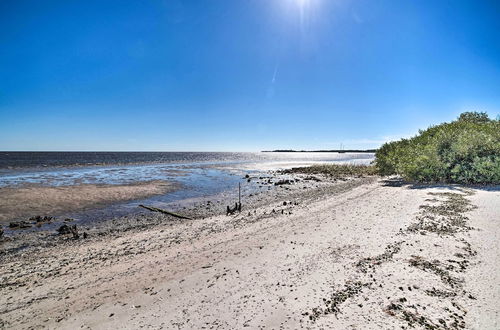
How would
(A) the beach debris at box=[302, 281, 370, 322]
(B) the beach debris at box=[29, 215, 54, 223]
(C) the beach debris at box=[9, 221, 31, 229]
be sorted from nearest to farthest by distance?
(A) the beach debris at box=[302, 281, 370, 322]
(C) the beach debris at box=[9, 221, 31, 229]
(B) the beach debris at box=[29, 215, 54, 223]

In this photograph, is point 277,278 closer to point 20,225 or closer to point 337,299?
point 337,299

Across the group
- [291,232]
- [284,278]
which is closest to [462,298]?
[284,278]

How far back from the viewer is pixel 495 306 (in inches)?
207

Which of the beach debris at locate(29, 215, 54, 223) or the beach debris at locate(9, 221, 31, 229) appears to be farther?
the beach debris at locate(29, 215, 54, 223)

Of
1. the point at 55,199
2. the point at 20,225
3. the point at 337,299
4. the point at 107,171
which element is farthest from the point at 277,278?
the point at 107,171

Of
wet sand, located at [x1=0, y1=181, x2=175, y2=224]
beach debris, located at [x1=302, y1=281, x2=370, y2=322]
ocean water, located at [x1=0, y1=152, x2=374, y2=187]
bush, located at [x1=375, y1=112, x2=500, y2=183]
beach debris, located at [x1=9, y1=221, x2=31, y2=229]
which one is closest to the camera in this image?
beach debris, located at [x1=302, y1=281, x2=370, y2=322]

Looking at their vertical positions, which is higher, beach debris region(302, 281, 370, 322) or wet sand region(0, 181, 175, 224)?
beach debris region(302, 281, 370, 322)

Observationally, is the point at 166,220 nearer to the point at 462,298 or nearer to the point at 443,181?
the point at 462,298

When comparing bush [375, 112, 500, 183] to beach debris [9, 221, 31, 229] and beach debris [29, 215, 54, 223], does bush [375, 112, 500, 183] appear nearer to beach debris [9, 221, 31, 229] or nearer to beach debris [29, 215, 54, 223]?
beach debris [29, 215, 54, 223]

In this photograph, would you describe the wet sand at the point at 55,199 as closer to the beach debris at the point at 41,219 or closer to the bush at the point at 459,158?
the beach debris at the point at 41,219

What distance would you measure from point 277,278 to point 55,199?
1017 inches

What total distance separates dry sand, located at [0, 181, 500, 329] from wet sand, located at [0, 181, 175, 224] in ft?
33.5

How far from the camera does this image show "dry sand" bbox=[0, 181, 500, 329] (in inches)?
209

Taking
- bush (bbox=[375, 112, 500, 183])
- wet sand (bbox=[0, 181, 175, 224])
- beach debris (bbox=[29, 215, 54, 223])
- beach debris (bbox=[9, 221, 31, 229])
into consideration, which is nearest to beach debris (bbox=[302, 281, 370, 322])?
beach debris (bbox=[9, 221, 31, 229])
